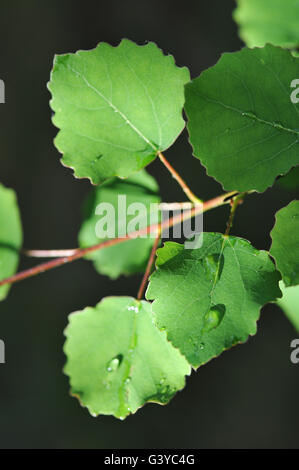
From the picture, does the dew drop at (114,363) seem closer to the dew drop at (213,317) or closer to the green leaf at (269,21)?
the dew drop at (213,317)

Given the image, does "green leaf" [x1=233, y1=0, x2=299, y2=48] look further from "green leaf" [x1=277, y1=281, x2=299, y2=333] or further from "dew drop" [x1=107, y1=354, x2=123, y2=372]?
"dew drop" [x1=107, y1=354, x2=123, y2=372]

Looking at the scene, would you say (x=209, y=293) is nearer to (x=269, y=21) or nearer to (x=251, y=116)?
(x=251, y=116)

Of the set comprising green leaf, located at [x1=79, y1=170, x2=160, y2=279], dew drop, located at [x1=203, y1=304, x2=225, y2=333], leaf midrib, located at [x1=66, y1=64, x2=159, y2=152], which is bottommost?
dew drop, located at [x1=203, y1=304, x2=225, y2=333]

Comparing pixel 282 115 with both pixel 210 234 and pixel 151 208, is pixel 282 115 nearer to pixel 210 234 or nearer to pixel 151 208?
pixel 210 234

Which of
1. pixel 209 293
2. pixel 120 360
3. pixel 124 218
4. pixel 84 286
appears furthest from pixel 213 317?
pixel 84 286

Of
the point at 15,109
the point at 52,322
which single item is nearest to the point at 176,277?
the point at 52,322

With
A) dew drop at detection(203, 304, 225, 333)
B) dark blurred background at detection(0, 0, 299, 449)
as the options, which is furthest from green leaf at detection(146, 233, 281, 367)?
dark blurred background at detection(0, 0, 299, 449)
